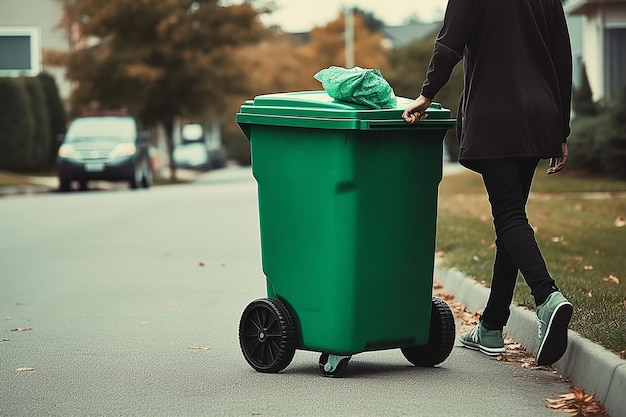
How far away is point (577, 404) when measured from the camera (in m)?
4.87

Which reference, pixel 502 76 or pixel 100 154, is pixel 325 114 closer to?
pixel 502 76

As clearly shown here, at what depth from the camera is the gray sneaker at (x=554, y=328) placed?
5102 mm

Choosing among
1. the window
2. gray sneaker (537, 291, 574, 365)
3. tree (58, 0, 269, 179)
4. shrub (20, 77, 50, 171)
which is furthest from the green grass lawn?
tree (58, 0, 269, 179)

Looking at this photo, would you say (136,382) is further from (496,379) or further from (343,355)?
(496,379)

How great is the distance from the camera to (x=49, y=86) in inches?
1490

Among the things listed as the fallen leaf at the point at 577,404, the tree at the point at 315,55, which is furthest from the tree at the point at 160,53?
the fallen leaf at the point at 577,404

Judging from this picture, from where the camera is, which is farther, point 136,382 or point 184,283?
point 184,283

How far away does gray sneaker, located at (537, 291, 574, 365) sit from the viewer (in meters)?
5.10

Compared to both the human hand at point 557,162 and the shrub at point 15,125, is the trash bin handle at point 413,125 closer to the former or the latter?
the human hand at point 557,162

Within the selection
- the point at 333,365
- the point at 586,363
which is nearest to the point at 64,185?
the point at 333,365

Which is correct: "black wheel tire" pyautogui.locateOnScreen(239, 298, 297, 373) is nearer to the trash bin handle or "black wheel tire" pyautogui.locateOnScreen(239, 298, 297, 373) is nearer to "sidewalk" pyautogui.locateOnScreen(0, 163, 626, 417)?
the trash bin handle

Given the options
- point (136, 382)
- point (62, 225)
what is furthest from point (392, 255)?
point (62, 225)

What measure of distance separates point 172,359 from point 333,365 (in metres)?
1.07

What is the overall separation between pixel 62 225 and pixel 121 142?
39.6 feet
